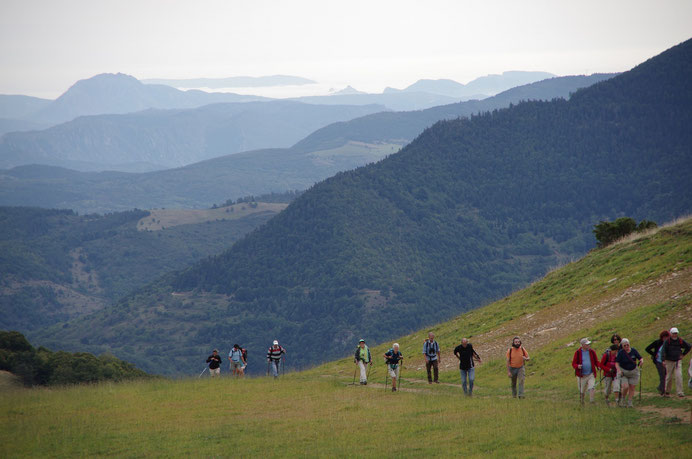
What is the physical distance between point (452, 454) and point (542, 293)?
23.2m

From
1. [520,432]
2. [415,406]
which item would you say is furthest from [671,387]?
[415,406]

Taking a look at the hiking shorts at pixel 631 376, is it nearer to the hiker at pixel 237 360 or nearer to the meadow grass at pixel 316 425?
the meadow grass at pixel 316 425

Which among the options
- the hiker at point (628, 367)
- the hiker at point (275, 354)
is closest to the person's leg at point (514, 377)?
the hiker at point (628, 367)

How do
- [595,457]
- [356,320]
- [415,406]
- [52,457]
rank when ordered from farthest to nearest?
[356,320] → [415,406] → [52,457] → [595,457]

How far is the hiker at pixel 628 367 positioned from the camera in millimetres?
20312

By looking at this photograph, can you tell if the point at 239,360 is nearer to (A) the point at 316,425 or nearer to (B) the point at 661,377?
(A) the point at 316,425

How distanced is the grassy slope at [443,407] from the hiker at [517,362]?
0.63 m

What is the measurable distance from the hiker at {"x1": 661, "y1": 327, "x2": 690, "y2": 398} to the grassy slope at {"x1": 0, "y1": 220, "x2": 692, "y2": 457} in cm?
61

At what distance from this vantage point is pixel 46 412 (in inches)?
1071

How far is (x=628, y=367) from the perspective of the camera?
2027cm

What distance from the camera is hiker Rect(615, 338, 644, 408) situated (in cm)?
2031

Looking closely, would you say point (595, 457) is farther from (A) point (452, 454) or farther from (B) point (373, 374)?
(B) point (373, 374)

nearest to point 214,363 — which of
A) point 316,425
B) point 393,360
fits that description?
point 393,360

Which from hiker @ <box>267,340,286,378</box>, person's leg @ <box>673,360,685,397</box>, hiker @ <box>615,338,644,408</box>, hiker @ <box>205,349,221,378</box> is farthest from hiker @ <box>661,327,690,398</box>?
hiker @ <box>205,349,221,378</box>
